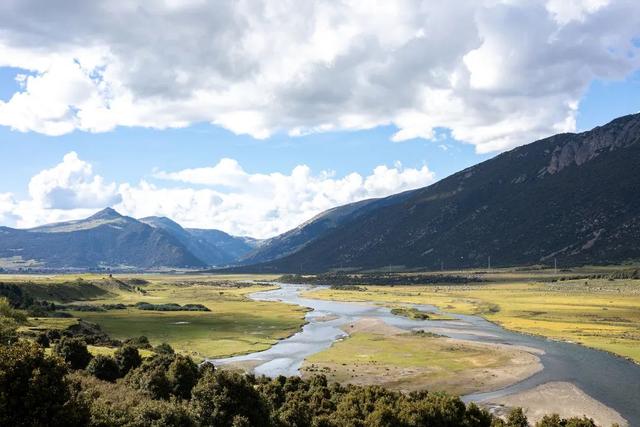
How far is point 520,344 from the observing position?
97250 millimetres

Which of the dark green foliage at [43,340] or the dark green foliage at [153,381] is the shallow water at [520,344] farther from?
the dark green foliage at [153,381]

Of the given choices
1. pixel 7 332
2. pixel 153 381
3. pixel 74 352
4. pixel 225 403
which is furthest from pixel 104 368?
pixel 225 403

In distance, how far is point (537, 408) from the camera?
2270 inches

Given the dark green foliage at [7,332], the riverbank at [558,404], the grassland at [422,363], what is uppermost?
the dark green foliage at [7,332]

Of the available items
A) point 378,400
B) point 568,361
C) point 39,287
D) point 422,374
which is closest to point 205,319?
point 39,287

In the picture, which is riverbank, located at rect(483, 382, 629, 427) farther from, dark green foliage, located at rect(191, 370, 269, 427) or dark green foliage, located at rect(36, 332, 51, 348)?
dark green foliage, located at rect(36, 332, 51, 348)

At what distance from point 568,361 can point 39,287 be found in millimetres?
149187

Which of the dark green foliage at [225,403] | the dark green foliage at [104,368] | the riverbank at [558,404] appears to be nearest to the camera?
the dark green foliage at [225,403]

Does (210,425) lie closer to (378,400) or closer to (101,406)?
(101,406)

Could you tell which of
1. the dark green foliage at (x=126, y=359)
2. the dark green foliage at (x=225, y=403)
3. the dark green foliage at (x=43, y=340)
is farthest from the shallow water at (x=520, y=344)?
the dark green foliage at (x=225, y=403)

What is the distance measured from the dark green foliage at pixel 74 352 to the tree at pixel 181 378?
12.1 metres

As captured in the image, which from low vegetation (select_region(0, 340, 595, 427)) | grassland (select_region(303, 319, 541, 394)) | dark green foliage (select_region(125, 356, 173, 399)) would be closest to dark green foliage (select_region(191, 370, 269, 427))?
low vegetation (select_region(0, 340, 595, 427))

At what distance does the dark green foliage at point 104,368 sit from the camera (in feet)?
166

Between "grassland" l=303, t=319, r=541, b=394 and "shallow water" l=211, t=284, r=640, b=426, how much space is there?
8.40 ft
